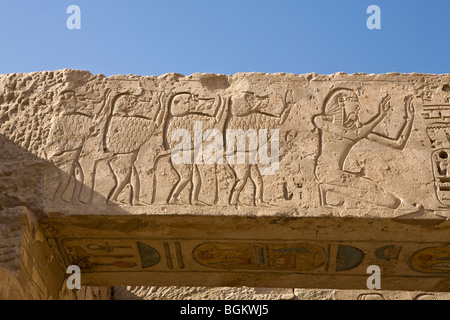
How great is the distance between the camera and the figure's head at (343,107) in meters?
4.97

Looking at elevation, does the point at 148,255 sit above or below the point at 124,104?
below

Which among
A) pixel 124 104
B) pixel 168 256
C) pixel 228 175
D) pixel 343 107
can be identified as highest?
pixel 124 104

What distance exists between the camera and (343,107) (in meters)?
5.03

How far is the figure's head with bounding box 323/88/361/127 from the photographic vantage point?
16.3 feet

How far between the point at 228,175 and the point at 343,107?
3.52ft

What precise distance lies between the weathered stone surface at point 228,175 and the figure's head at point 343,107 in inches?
0.4

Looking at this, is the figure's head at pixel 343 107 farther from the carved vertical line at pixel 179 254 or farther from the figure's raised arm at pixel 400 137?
the carved vertical line at pixel 179 254

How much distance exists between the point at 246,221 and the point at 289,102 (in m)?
1.04

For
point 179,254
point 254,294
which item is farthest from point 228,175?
point 254,294

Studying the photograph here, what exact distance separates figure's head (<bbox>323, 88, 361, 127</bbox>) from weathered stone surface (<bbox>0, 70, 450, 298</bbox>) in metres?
0.01

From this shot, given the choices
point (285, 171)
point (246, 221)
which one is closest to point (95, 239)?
point (246, 221)

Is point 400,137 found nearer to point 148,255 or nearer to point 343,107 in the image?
point 343,107

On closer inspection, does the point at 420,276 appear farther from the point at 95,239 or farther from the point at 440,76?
the point at 95,239

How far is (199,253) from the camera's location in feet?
16.8
